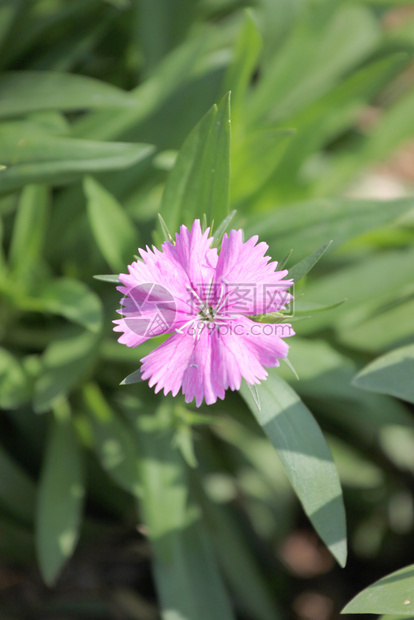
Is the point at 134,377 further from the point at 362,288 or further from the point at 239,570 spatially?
the point at 239,570

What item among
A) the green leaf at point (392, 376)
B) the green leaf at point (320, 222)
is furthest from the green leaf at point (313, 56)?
the green leaf at point (392, 376)

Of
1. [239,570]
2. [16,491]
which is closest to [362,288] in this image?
[239,570]

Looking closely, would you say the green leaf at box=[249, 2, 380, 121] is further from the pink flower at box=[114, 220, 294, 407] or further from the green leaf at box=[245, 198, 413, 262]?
the pink flower at box=[114, 220, 294, 407]

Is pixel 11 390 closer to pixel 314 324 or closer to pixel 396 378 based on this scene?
pixel 314 324

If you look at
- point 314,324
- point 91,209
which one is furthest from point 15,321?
point 314,324

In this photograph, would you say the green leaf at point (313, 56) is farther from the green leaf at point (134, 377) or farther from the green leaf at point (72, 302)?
the green leaf at point (134, 377)
